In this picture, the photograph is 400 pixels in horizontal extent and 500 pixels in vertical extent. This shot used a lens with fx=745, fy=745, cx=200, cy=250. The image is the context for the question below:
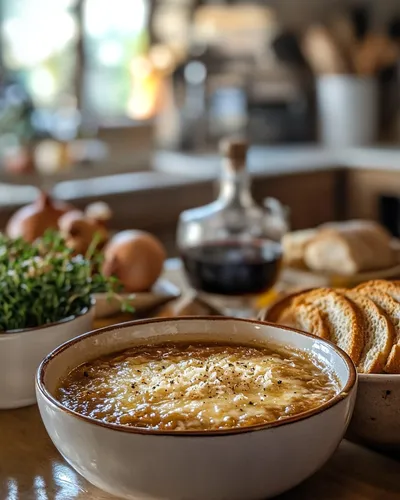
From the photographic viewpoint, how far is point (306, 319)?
3.27 ft

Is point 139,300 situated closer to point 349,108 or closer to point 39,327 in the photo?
point 39,327

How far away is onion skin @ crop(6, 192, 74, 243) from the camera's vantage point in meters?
1.55

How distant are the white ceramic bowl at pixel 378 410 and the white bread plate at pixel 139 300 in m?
0.47

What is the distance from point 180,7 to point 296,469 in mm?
4039

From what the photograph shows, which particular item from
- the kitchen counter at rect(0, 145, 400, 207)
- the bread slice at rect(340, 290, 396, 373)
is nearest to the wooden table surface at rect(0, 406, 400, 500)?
the bread slice at rect(340, 290, 396, 373)

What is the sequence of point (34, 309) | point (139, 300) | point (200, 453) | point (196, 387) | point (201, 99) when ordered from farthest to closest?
point (201, 99) → point (139, 300) → point (34, 309) → point (196, 387) → point (200, 453)

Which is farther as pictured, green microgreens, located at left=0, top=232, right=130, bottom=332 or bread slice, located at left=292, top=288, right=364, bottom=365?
green microgreens, located at left=0, top=232, right=130, bottom=332

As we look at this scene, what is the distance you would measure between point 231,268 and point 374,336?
59cm

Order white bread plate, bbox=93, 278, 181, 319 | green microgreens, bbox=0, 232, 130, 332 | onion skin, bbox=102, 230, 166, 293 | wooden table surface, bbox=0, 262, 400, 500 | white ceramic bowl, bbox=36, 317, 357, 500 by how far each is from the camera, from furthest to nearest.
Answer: onion skin, bbox=102, 230, 166, 293 < white bread plate, bbox=93, 278, 181, 319 < green microgreens, bbox=0, 232, 130, 332 < wooden table surface, bbox=0, 262, 400, 500 < white ceramic bowl, bbox=36, 317, 357, 500

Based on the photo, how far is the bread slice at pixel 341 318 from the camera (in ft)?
2.98

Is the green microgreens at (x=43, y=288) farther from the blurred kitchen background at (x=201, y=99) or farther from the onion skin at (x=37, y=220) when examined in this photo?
the blurred kitchen background at (x=201, y=99)

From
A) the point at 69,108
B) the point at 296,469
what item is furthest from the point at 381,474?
the point at 69,108

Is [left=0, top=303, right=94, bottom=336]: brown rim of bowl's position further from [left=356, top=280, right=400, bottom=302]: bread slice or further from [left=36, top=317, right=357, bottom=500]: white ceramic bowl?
[left=356, top=280, right=400, bottom=302]: bread slice

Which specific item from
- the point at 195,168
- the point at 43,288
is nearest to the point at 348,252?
the point at 43,288
